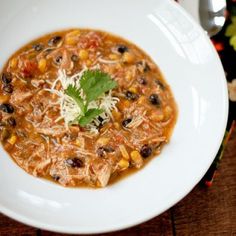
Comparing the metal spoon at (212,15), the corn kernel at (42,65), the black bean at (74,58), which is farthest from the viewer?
the metal spoon at (212,15)

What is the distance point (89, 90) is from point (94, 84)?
0.07 m

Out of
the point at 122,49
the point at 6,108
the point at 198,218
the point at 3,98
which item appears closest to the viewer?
the point at 6,108

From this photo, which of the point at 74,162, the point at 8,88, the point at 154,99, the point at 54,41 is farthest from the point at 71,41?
the point at 74,162

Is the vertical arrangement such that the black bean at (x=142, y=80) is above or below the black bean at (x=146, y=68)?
below

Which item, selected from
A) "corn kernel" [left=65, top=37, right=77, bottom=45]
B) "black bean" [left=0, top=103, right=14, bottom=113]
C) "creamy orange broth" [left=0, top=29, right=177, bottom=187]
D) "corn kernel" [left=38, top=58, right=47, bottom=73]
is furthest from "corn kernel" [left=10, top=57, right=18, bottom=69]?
"corn kernel" [left=65, top=37, right=77, bottom=45]

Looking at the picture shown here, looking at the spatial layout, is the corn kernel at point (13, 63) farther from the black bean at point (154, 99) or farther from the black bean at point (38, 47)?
the black bean at point (154, 99)

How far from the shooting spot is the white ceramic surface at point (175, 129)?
426 centimetres

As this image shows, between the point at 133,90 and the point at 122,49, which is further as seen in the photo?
the point at 122,49

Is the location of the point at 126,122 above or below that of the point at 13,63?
below

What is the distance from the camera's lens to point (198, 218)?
5.18m

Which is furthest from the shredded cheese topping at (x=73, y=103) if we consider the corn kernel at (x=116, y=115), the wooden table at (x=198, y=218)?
the wooden table at (x=198, y=218)

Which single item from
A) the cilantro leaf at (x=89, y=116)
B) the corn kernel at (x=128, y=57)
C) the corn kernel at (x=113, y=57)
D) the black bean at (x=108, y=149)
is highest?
the corn kernel at (x=113, y=57)

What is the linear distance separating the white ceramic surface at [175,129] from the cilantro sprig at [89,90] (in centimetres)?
67

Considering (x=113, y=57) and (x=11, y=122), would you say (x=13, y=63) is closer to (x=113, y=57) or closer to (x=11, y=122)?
(x=11, y=122)
